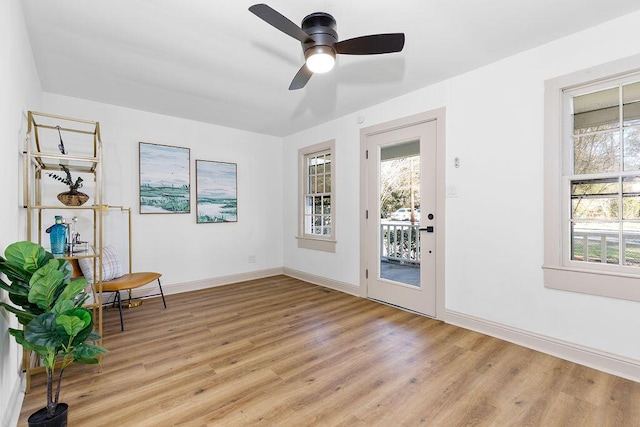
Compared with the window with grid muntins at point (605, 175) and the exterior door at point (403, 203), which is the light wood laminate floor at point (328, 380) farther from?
the window with grid muntins at point (605, 175)

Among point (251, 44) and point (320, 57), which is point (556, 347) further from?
point (251, 44)

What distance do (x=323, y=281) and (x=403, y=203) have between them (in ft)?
5.91

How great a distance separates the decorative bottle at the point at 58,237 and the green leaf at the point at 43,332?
3.12 feet

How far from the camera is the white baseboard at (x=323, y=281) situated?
13.7 ft

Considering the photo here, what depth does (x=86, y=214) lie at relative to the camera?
3.58 m

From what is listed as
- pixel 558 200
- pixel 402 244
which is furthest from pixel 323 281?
pixel 558 200

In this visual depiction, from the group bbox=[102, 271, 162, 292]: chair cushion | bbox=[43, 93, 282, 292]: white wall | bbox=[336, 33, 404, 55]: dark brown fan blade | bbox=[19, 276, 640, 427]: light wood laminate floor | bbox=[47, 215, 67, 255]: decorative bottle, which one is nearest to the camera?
bbox=[19, 276, 640, 427]: light wood laminate floor

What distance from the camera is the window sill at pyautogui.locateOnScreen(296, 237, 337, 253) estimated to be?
4512mm

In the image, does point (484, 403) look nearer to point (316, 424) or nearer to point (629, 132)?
point (316, 424)

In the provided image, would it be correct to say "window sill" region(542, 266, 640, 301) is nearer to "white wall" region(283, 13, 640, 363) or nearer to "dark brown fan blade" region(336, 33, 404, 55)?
"white wall" region(283, 13, 640, 363)

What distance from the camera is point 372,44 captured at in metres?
1.97

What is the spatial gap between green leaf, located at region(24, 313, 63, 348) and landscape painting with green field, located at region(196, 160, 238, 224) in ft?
10.5

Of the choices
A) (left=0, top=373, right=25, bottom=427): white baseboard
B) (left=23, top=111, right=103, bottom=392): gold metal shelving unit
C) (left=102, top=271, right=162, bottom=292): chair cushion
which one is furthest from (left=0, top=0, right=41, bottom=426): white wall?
(left=102, top=271, right=162, bottom=292): chair cushion

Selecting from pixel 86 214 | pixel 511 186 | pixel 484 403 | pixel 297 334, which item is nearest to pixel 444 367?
pixel 484 403
